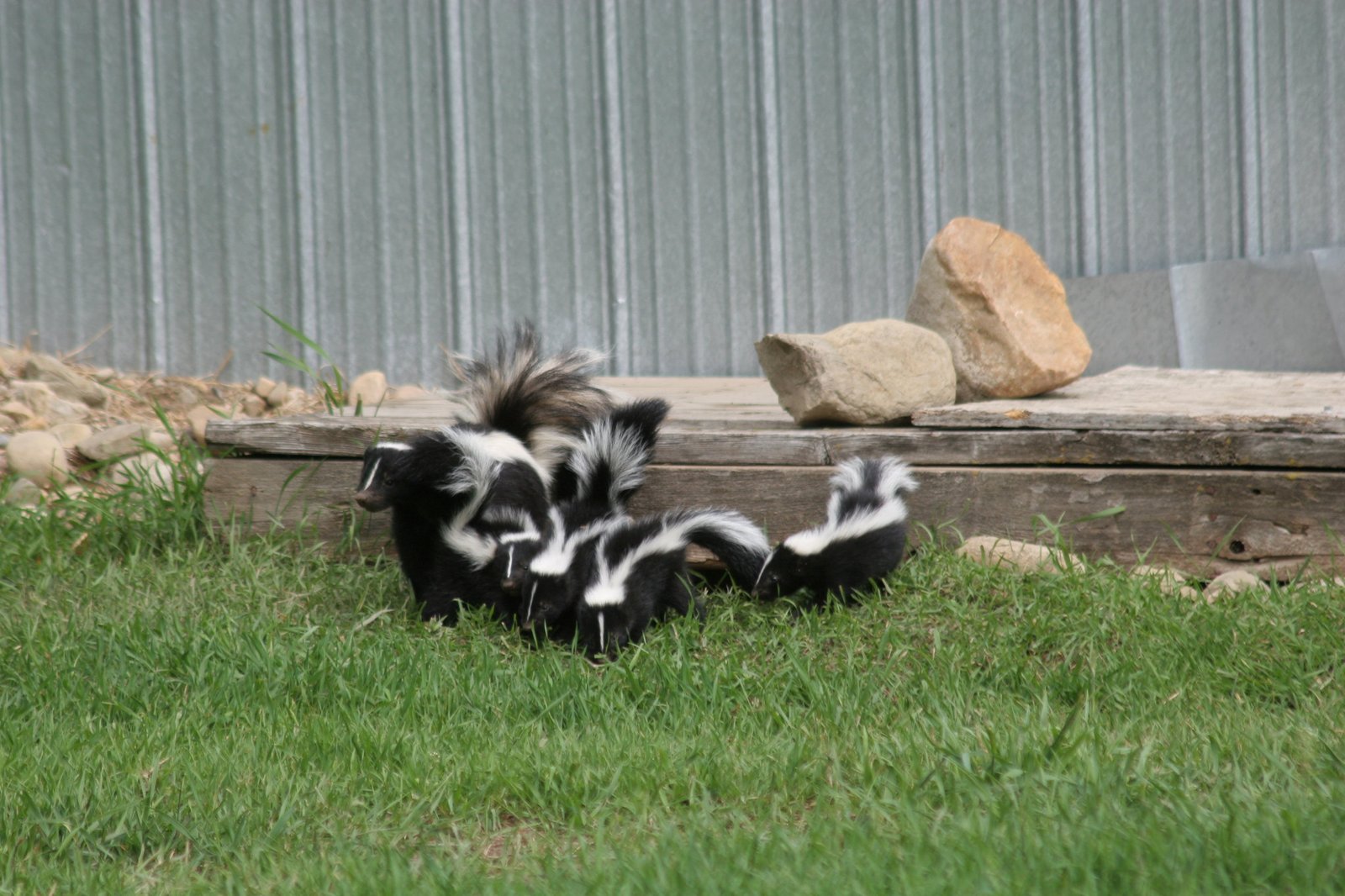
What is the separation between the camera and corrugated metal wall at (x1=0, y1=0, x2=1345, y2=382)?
23.0 ft

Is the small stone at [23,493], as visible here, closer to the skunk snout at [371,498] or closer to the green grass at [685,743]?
the green grass at [685,743]

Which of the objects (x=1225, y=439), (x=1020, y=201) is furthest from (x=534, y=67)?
(x=1225, y=439)

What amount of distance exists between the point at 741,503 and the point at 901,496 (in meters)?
0.54

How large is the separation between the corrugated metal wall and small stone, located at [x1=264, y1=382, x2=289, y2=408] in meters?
0.32

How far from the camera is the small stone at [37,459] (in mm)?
5555

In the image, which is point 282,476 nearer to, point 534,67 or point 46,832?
point 46,832

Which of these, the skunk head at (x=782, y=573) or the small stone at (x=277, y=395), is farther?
the small stone at (x=277, y=395)

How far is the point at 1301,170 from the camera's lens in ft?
22.6

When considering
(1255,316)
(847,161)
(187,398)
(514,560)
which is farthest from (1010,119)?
(187,398)

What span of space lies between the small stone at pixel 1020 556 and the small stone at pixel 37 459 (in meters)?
3.95

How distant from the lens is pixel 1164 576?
3836 mm

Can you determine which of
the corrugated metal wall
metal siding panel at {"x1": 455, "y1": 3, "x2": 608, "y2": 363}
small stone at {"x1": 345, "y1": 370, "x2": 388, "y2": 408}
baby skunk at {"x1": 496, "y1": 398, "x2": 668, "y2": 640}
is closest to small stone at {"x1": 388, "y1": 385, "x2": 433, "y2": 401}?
small stone at {"x1": 345, "y1": 370, "x2": 388, "y2": 408}

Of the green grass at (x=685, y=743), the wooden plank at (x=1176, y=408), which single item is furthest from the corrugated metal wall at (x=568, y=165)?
the green grass at (x=685, y=743)

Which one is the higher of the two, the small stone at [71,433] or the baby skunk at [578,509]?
the small stone at [71,433]
